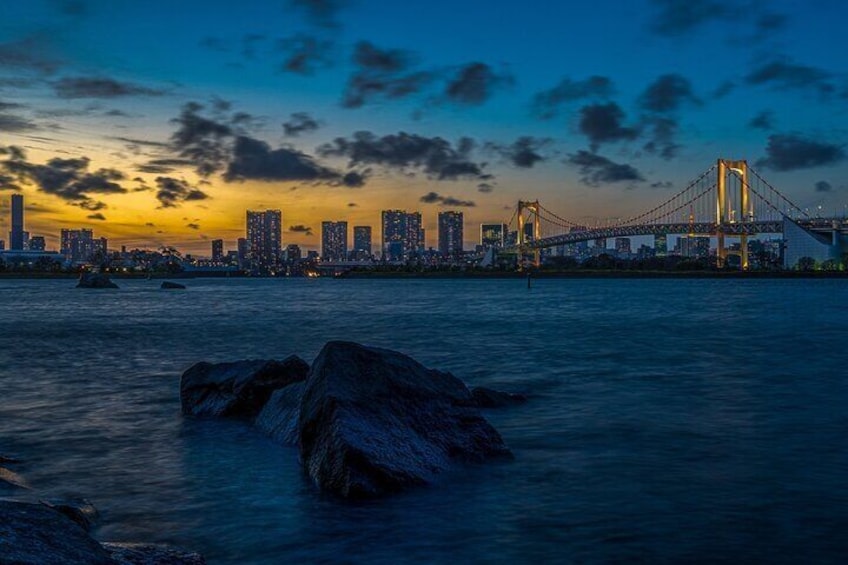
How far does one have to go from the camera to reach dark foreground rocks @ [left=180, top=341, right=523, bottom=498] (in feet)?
21.0

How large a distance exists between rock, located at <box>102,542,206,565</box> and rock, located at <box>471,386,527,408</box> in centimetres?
674

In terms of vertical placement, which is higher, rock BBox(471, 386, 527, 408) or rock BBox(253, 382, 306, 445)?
rock BBox(253, 382, 306, 445)

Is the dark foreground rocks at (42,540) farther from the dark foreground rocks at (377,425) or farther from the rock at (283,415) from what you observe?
the rock at (283,415)

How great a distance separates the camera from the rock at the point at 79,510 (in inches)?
220

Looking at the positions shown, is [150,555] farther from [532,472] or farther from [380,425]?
[532,472]

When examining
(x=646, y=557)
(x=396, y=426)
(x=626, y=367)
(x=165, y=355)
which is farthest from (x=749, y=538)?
(x=165, y=355)

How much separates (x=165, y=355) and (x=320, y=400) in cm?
1529

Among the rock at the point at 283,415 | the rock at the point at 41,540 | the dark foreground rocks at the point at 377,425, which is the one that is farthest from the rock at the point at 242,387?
the rock at the point at 41,540

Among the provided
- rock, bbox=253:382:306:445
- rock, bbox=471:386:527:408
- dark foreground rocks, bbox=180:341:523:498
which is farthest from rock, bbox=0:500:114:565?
rock, bbox=471:386:527:408

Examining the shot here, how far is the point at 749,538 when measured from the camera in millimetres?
5559

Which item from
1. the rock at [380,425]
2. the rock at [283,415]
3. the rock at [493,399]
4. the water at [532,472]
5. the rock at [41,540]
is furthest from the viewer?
the rock at [493,399]

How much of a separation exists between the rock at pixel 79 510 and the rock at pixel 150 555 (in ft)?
3.49

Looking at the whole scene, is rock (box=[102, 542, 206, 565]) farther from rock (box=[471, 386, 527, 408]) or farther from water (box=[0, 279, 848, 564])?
rock (box=[471, 386, 527, 408])

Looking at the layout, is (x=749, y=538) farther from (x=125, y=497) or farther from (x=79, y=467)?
(x=79, y=467)
